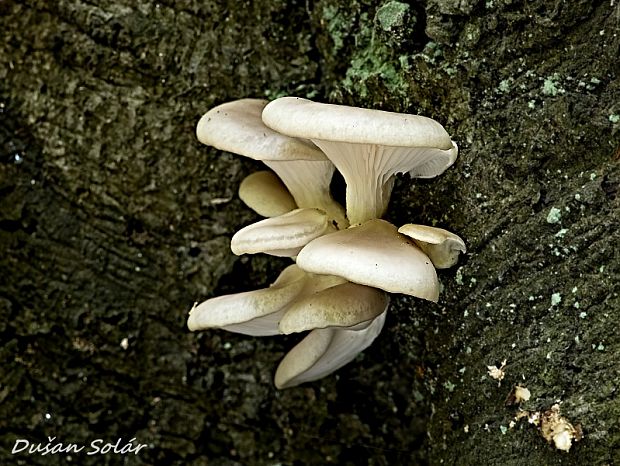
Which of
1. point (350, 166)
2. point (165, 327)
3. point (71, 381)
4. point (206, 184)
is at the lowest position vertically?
point (71, 381)

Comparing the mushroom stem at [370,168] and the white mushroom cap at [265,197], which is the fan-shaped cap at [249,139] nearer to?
the mushroom stem at [370,168]

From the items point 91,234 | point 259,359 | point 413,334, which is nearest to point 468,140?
point 413,334

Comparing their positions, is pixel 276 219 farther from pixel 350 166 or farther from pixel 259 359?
pixel 259 359

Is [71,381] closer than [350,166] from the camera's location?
No

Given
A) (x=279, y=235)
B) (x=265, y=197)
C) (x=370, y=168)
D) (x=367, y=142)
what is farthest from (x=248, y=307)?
(x=367, y=142)

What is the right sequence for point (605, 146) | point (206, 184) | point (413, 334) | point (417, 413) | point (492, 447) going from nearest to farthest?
point (605, 146) → point (492, 447) → point (413, 334) → point (206, 184) → point (417, 413)
